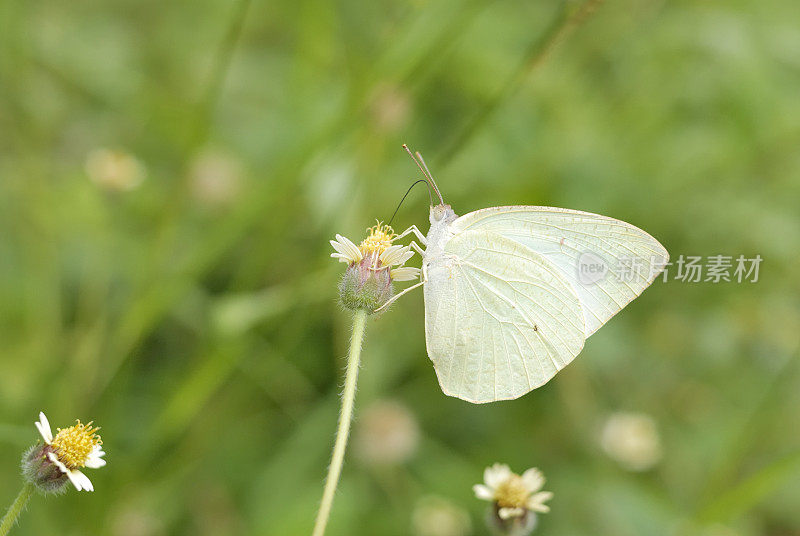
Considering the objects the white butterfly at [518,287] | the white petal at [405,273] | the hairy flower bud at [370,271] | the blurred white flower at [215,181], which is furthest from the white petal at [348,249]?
the blurred white flower at [215,181]

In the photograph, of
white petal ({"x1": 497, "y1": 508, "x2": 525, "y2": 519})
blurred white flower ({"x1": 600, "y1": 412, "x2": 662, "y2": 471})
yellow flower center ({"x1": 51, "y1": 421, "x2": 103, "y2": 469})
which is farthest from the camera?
blurred white flower ({"x1": 600, "y1": 412, "x2": 662, "y2": 471})

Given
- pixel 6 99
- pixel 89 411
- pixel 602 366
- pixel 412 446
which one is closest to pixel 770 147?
pixel 602 366

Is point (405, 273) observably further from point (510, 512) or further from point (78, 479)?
point (78, 479)

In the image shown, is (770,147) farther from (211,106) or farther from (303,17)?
(211,106)

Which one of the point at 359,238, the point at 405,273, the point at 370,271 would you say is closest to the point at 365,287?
the point at 370,271

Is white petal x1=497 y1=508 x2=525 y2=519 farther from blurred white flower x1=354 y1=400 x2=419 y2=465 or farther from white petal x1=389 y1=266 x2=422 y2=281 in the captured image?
blurred white flower x1=354 y1=400 x2=419 y2=465

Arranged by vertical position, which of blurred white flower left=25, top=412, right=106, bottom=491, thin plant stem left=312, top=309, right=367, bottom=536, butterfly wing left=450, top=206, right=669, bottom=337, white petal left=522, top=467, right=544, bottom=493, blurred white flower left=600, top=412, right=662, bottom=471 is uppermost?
blurred white flower left=600, top=412, right=662, bottom=471

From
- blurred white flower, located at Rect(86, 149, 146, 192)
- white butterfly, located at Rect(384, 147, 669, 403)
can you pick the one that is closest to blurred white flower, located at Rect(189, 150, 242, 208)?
blurred white flower, located at Rect(86, 149, 146, 192)
